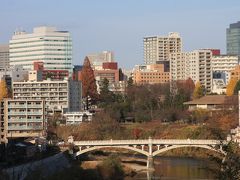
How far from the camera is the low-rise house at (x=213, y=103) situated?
209ft

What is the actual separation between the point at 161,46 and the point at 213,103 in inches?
2138

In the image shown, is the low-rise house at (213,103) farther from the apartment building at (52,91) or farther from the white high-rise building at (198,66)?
the white high-rise building at (198,66)

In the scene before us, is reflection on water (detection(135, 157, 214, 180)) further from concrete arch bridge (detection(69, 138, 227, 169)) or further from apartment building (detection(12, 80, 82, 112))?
apartment building (detection(12, 80, 82, 112))

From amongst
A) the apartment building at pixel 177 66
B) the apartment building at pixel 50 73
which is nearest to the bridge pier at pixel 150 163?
the apartment building at pixel 50 73

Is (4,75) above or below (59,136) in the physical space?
above

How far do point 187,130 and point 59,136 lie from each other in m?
9.37

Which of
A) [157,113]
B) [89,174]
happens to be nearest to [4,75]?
[157,113]

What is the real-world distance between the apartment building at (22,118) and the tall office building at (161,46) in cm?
6643

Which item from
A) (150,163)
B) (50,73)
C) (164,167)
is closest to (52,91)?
(50,73)

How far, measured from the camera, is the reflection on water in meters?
37.8

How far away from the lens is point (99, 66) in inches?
4505

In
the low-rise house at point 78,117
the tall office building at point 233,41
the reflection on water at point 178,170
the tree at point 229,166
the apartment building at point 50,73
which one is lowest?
the reflection on water at point 178,170

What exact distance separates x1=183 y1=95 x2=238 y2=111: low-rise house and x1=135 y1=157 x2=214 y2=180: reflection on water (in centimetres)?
1621

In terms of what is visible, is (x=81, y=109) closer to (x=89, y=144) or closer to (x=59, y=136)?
(x=59, y=136)
